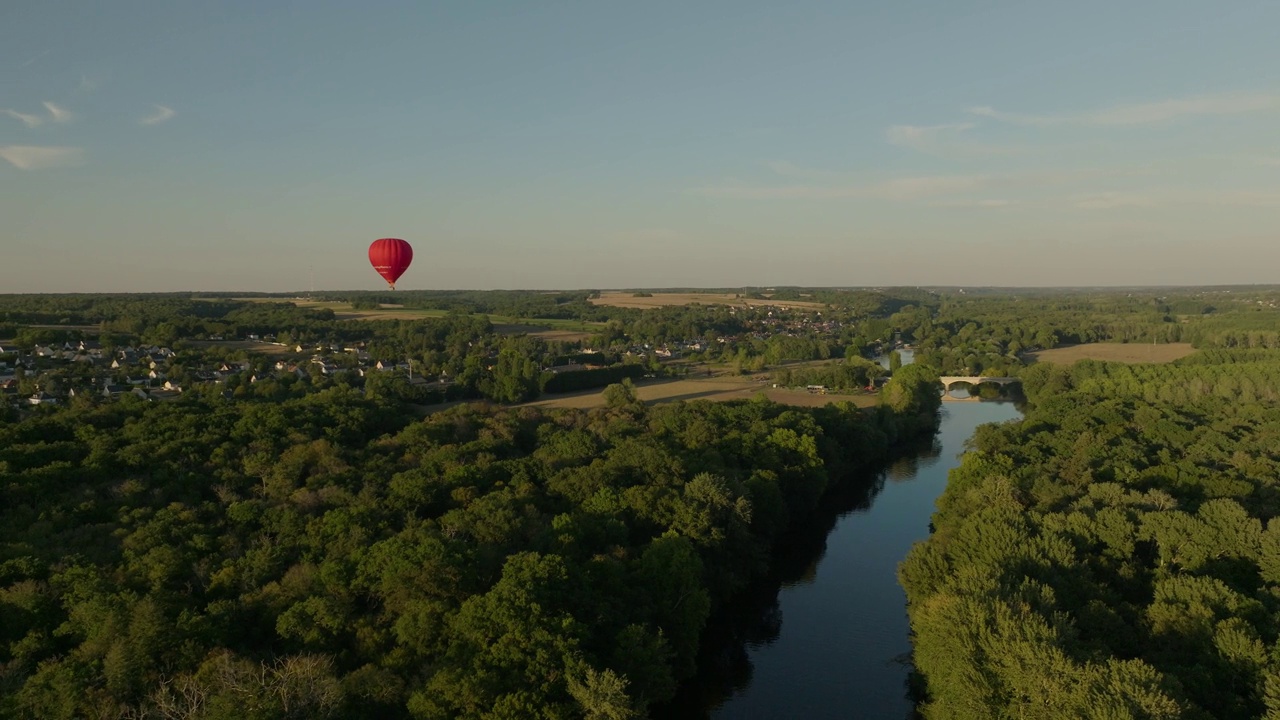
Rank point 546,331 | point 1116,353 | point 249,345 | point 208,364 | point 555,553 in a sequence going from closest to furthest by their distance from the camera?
point 555,553 → point 208,364 → point 249,345 → point 1116,353 → point 546,331

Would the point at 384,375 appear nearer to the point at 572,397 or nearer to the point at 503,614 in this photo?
the point at 572,397

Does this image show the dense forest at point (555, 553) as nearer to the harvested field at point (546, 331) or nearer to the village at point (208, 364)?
the village at point (208, 364)

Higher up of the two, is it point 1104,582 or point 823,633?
point 1104,582

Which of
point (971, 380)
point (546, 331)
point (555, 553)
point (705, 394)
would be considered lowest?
point (971, 380)

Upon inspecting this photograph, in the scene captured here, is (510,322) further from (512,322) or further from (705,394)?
(705,394)

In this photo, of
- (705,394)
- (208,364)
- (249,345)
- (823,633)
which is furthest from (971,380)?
(249,345)

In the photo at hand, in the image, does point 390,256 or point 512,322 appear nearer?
point 390,256
